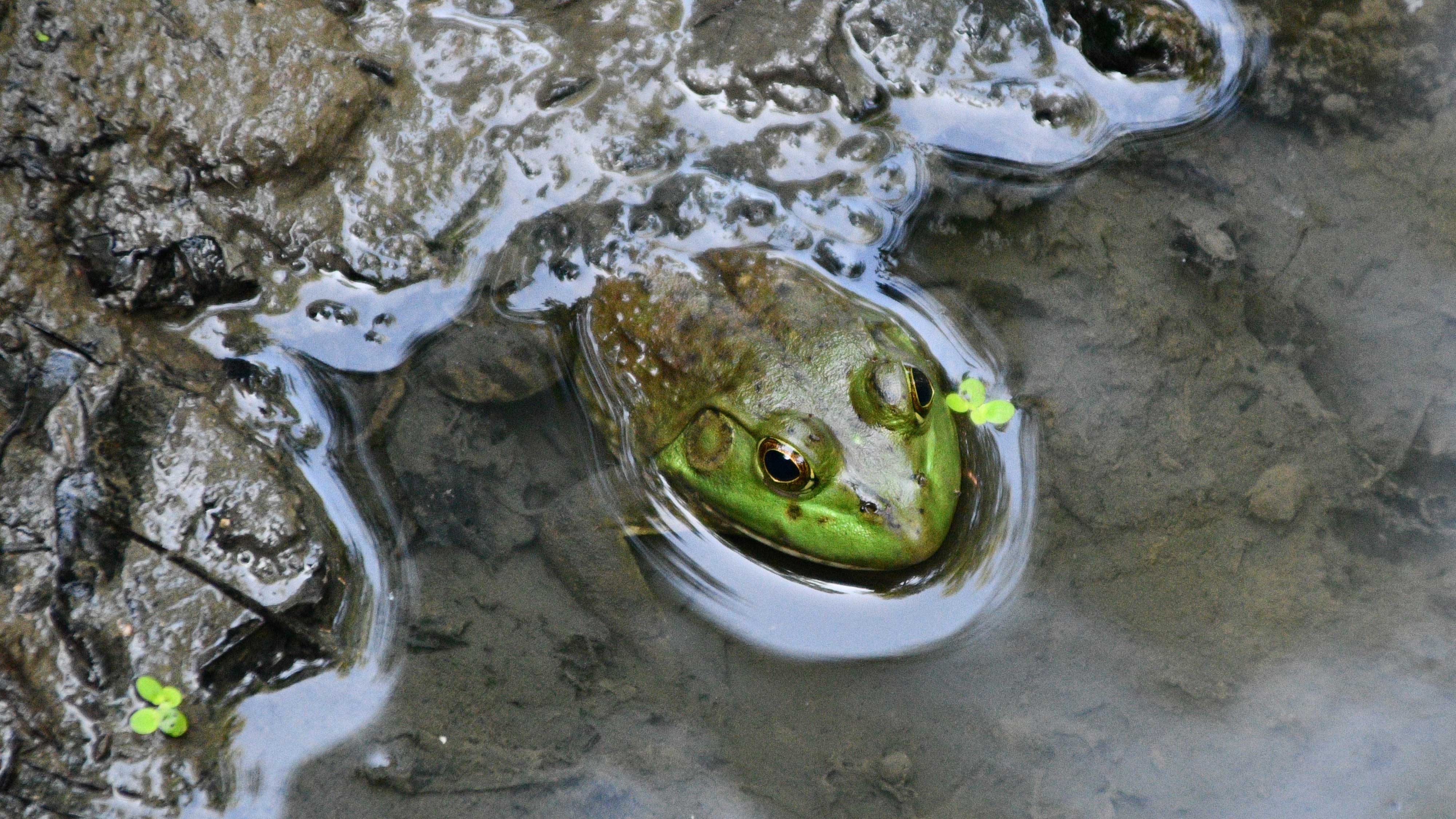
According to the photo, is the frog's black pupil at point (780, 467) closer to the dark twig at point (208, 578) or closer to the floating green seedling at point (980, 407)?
Result: the floating green seedling at point (980, 407)

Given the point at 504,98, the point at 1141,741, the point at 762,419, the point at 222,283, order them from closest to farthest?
the point at 1141,741 < the point at 762,419 < the point at 222,283 < the point at 504,98

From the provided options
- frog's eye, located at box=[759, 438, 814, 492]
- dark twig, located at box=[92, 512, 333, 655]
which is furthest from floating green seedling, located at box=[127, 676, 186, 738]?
frog's eye, located at box=[759, 438, 814, 492]

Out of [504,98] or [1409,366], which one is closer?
[1409,366]

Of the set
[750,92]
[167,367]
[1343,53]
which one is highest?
[1343,53]

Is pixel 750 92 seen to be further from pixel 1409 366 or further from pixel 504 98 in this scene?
pixel 1409 366

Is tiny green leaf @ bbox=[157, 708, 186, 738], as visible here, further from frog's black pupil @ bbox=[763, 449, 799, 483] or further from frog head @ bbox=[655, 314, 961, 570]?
frog's black pupil @ bbox=[763, 449, 799, 483]

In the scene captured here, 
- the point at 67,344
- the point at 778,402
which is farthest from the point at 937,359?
the point at 67,344

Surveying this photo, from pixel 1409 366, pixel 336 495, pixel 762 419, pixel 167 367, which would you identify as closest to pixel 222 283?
pixel 167 367
